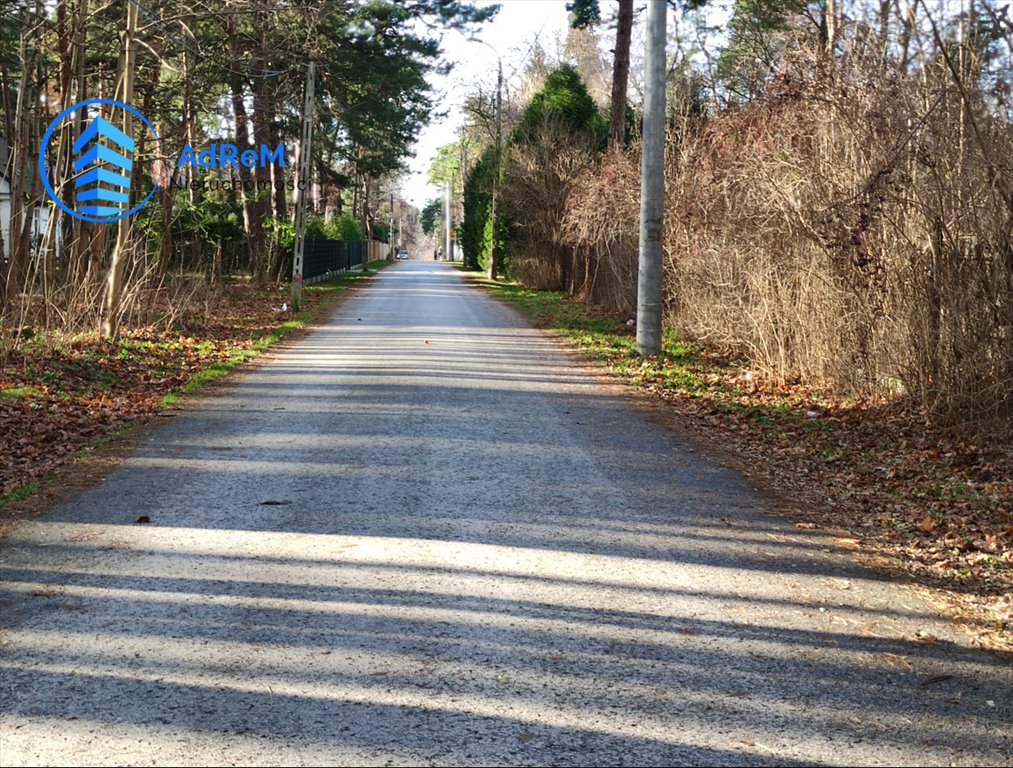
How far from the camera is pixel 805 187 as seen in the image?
1191cm

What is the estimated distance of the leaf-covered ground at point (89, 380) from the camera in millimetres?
8703

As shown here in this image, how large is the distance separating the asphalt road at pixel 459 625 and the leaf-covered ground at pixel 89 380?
85 cm

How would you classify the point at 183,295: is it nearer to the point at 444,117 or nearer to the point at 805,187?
the point at 805,187

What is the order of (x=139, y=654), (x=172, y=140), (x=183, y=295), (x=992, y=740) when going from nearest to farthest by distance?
(x=992, y=740) < (x=139, y=654) < (x=183, y=295) < (x=172, y=140)

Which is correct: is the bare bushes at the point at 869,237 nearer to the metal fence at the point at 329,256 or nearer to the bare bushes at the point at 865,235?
the bare bushes at the point at 865,235

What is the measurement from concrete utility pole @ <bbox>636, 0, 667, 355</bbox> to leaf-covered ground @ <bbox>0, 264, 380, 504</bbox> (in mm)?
6113

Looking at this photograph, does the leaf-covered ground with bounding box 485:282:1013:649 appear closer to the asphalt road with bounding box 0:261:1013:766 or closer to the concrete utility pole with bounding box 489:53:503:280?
the asphalt road with bounding box 0:261:1013:766

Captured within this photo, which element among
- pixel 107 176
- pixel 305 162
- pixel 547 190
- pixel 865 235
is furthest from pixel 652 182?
pixel 547 190

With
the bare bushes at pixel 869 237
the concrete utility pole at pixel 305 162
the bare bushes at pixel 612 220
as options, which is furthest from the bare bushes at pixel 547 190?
the bare bushes at pixel 869 237

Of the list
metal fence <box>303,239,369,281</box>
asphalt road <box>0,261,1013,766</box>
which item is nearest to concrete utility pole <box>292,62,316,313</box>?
metal fence <box>303,239,369,281</box>

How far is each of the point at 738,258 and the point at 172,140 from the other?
20.6 m

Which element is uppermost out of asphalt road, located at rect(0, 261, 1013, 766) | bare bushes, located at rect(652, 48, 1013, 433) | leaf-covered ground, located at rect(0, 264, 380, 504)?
bare bushes, located at rect(652, 48, 1013, 433)

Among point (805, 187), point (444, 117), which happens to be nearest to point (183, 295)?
→ point (805, 187)

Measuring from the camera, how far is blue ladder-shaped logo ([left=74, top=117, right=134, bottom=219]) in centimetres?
1642
